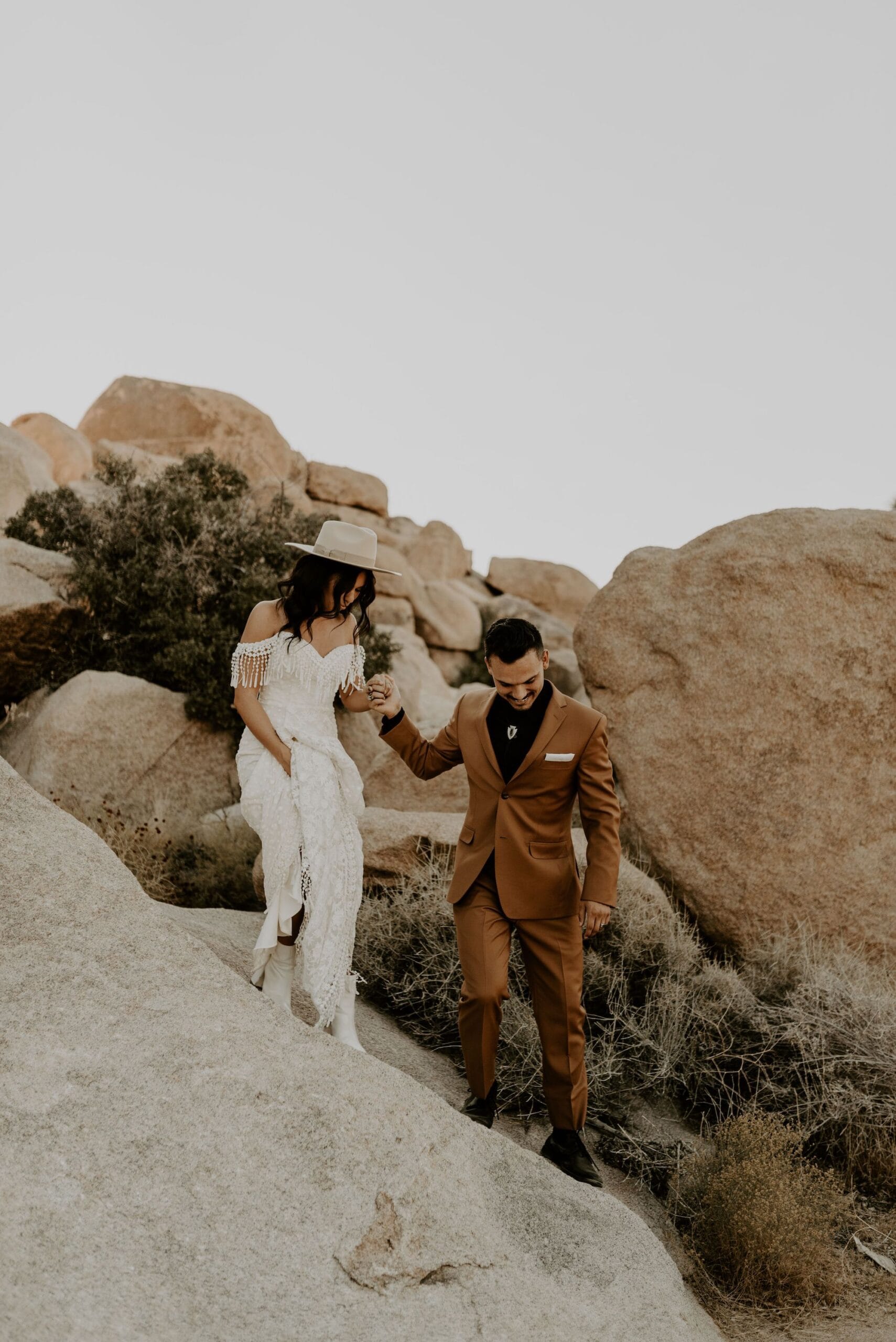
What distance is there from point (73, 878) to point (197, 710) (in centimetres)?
569

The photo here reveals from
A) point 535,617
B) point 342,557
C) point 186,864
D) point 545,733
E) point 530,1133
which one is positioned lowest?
point 186,864

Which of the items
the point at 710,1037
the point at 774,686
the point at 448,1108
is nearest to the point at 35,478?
the point at 774,686

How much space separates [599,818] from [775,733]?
9.31ft

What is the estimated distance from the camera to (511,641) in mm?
3801

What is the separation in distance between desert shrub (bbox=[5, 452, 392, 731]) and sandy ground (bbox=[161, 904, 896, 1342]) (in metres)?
3.68

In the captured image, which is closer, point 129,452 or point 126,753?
point 126,753

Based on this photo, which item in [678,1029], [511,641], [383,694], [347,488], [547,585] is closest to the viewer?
[511,641]

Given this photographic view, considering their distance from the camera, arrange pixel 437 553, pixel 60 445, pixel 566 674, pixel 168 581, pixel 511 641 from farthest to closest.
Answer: pixel 437 553 → pixel 60 445 → pixel 566 674 → pixel 168 581 → pixel 511 641

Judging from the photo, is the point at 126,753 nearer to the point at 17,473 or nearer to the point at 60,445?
the point at 17,473

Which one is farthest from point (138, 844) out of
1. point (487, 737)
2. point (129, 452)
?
point (129, 452)

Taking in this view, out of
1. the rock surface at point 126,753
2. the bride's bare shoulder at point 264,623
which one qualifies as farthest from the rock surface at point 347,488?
the bride's bare shoulder at point 264,623

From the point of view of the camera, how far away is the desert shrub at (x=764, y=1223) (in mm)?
3816

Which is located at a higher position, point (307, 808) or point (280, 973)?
point (307, 808)

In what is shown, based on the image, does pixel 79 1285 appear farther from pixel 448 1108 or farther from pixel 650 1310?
pixel 650 1310
